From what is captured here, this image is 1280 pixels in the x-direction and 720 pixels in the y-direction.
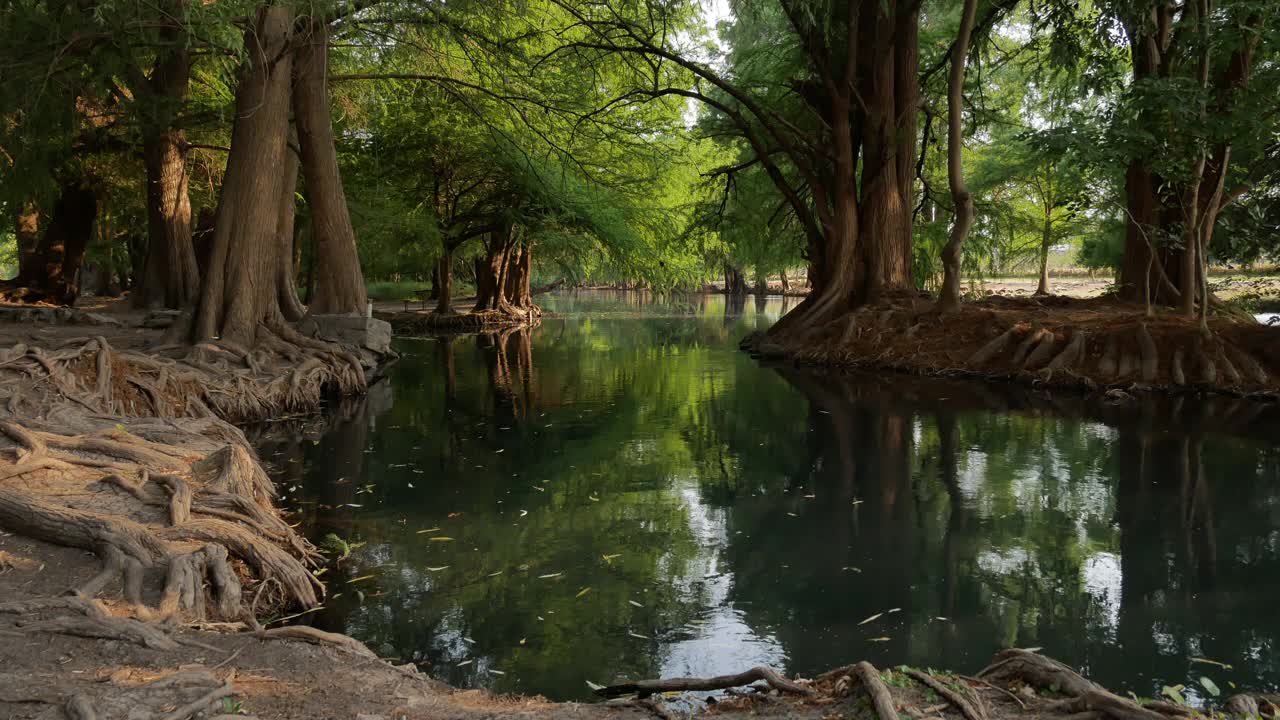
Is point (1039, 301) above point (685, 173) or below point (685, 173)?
below

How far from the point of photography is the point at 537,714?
11.2 ft

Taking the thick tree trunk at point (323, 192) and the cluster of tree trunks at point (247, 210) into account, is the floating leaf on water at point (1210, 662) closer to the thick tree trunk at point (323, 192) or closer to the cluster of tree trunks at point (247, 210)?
the cluster of tree trunks at point (247, 210)

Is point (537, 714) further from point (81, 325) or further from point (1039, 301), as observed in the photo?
point (1039, 301)

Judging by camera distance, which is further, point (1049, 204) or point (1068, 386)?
point (1049, 204)

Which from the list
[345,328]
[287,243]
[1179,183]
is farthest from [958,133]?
[287,243]

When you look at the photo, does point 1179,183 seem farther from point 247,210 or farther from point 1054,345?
point 247,210

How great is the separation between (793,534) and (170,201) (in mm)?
16977

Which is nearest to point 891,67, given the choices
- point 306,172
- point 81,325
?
point 306,172

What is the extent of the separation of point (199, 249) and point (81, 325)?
38.0 feet

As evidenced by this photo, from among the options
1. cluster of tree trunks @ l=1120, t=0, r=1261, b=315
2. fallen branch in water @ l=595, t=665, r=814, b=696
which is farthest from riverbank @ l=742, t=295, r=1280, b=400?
fallen branch in water @ l=595, t=665, r=814, b=696

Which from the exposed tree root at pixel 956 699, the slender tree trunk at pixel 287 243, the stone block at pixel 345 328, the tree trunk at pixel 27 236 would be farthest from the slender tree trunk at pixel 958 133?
the tree trunk at pixel 27 236

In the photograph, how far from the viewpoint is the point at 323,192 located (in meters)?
16.5

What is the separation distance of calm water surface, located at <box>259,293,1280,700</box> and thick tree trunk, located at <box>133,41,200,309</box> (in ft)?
27.4

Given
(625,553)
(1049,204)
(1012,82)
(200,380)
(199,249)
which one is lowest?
(625,553)
